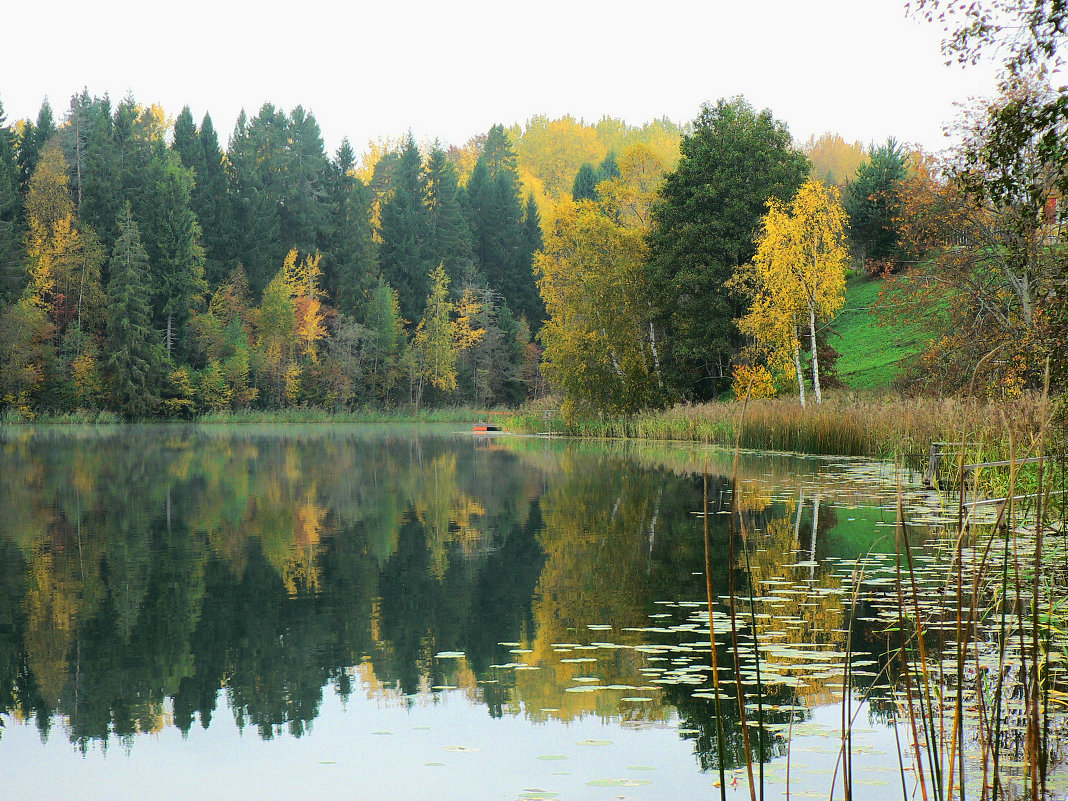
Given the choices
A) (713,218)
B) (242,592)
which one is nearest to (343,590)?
(242,592)

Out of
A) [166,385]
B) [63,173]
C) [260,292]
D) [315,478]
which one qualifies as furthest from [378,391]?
[315,478]

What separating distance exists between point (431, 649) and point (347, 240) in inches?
2525

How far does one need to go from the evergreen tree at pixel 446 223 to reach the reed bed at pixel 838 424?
3402cm

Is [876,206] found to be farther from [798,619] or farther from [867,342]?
[798,619]

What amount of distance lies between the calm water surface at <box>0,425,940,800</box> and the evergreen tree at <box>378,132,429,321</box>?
56808 mm

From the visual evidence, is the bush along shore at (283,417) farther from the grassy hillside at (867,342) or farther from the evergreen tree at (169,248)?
the grassy hillside at (867,342)

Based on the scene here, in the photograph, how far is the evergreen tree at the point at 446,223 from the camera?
2864 inches

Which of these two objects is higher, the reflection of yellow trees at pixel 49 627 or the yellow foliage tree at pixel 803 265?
the yellow foliage tree at pixel 803 265

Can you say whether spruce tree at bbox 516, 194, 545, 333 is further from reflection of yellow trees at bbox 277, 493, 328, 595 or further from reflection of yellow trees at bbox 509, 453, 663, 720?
reflection of yellow trees at bbox 277, 493, 328, 595

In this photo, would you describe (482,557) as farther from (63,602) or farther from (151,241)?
(151,241)

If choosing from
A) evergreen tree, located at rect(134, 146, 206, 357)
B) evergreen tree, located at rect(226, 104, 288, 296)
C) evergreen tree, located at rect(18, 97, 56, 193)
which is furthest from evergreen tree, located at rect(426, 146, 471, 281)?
evergreen tree, located at rect(18, 97, 56, 193)

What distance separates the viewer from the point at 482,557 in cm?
1041

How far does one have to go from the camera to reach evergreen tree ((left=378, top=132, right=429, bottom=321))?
71.2 m

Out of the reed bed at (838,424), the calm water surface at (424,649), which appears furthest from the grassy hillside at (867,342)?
the calm water surface at (424,649)
